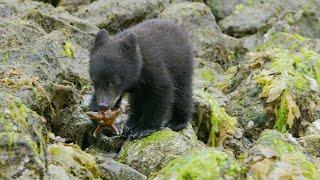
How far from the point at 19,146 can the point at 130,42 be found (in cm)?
304

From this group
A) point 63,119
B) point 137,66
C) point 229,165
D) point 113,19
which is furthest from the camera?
point 113,19

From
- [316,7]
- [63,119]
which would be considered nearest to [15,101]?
[63,119]

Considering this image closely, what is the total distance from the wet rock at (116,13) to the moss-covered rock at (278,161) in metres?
8.70

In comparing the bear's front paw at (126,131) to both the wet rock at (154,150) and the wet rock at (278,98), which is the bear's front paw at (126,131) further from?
the wet rock at (278,98)

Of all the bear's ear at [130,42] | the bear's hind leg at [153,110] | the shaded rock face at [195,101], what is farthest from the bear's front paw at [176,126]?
the bear's ear at [130,42]

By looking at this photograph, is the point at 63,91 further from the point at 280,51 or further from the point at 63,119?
the point at 280,51

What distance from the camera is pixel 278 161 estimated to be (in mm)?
6227

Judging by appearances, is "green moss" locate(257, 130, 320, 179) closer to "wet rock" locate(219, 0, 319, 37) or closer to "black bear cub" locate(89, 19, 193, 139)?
"black bear cub" locate(89, 19, 193, 139)

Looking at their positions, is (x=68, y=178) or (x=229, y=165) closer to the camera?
(x=229, y=165)

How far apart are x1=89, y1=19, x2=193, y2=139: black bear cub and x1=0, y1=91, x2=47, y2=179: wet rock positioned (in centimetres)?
235

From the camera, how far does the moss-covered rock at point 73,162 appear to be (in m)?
6.75

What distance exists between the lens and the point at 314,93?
1077 cm

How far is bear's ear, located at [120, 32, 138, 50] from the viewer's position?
8109 millimetres

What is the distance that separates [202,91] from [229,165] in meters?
5.27
